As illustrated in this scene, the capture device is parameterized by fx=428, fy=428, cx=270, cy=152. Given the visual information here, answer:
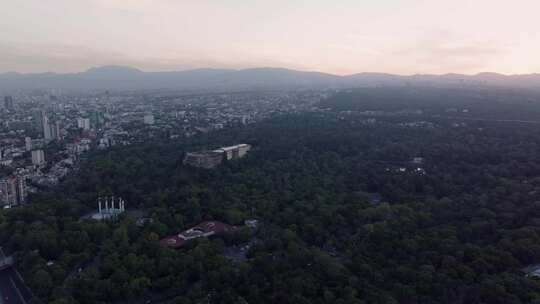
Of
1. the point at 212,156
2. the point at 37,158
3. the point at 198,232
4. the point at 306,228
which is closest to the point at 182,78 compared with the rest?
the point at 37,158

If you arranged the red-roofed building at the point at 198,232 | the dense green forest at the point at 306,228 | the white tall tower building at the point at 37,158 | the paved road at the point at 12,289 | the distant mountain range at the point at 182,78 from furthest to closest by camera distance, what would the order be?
the distant mountain range at the point at 182,78 → the white tall tower building at the point at 37,158 → the red-roofed building at the point at 198,232 → the paved road at the point at 12,289 → the dense green forest at the point at 306,228

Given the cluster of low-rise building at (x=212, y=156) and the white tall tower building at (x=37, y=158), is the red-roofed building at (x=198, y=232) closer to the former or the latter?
the cluster of low-rise building at (x=212, y=156)

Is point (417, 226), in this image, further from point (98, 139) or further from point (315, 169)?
point (98, 139)

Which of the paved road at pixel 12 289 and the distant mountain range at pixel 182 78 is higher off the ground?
the distant mountain range at pixel 182 78

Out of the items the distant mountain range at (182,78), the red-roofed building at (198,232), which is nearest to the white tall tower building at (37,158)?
the red-roofed building at (198,232)

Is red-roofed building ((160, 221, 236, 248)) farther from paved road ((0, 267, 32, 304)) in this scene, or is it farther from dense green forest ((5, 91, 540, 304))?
paved road ((0, 267, 32, 304))

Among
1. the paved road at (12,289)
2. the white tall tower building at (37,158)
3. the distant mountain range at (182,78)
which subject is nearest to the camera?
the paved road at (12,289)

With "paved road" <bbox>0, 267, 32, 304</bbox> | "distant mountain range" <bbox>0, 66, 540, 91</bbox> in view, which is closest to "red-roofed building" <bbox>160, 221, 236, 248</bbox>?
"paved road" <bbox>0, 267, 32, 304</bbox>

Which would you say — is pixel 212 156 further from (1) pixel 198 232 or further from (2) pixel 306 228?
(2) pixel 306 228

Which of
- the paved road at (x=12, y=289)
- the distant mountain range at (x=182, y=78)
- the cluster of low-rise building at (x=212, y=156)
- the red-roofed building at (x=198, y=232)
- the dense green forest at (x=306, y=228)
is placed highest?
the distant mountain range at (x=182, y=78)
